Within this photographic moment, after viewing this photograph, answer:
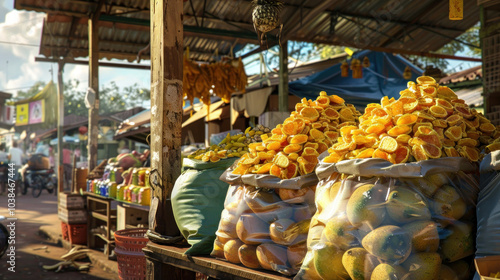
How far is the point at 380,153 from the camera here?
1.68m

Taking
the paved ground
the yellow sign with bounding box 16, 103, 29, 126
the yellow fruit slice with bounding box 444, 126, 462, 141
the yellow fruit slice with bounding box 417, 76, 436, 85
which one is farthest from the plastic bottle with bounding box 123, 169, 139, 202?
the yellow sign with bounding box 16, 103, 29, 126

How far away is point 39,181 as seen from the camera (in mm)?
15438

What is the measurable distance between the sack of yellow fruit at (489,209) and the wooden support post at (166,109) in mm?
1953

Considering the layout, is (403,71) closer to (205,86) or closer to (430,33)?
(430,33)

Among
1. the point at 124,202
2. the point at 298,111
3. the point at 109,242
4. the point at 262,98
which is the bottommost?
the point at 109,242

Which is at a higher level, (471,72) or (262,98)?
(471,72)

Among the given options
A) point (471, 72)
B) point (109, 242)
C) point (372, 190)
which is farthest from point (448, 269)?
point (471, 72)

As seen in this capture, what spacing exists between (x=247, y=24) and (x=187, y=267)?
5.99 meters

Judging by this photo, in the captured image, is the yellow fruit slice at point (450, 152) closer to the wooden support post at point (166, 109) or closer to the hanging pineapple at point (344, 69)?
the wooden support post at point (166, 109)

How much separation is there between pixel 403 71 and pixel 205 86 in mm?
Result: 4186

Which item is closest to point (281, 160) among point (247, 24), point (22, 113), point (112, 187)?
point (112, 187)

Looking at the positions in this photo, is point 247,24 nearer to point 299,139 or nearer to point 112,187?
point 112,187

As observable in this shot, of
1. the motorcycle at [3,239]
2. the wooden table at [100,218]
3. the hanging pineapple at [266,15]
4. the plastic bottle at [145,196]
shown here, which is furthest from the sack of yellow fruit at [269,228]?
the motorcycle at [3,239]

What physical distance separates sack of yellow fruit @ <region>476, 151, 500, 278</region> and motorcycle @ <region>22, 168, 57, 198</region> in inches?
612
